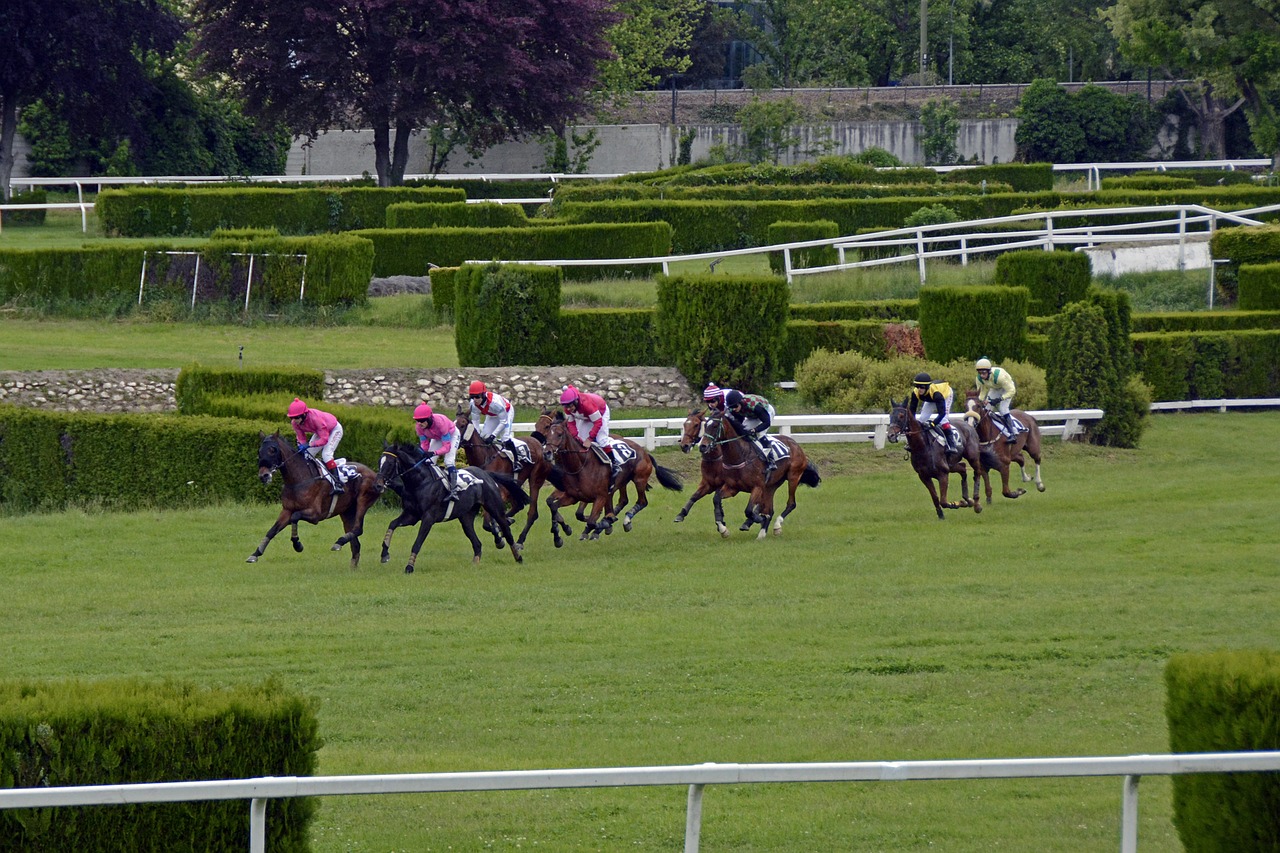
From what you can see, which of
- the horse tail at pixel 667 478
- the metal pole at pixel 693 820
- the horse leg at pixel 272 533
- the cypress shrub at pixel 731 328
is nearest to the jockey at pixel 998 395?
the horse tail at pixel 667 478

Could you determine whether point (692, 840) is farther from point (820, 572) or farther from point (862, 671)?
point (820, 572)

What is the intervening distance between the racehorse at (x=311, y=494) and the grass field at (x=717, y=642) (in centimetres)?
34

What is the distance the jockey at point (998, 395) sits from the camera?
1691 cm

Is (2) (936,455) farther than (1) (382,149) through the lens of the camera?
No

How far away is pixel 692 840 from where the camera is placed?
488cm

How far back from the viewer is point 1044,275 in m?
24.1

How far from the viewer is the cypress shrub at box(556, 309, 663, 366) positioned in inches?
899

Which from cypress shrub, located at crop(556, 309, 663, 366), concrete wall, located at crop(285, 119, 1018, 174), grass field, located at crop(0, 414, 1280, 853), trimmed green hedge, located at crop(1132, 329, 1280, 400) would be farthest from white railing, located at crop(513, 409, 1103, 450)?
concrete wall, located at crop(285, 119, 1018, 174)

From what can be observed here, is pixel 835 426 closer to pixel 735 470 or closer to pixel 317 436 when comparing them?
pixel 735 470

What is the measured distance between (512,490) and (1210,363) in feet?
39.5

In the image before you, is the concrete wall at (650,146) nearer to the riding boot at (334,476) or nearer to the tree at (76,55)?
the tree at (76,55)

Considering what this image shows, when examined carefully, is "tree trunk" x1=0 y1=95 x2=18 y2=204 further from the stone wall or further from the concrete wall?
the stone wall

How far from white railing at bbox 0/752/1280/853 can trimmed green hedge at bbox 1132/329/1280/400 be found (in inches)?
705

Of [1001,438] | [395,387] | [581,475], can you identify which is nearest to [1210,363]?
[1001,438]
